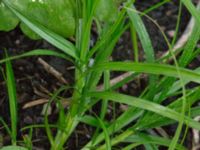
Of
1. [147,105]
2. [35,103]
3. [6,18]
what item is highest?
[6,18]

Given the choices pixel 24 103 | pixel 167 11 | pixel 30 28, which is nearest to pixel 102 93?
pixel 30 28

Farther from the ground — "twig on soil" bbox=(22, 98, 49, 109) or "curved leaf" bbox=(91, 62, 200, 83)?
"curved leaf" bbox=(91, 62, 200, 83)

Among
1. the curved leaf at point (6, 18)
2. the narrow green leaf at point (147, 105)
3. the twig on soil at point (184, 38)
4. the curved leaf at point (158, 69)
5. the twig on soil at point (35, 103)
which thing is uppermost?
the curved leaf at point (6, 18)

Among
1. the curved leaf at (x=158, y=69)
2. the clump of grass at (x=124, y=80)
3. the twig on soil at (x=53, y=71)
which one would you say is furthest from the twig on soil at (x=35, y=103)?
the curved leaf at (x=158, y=69)

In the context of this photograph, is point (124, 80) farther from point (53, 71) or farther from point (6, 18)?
point (53, 71)

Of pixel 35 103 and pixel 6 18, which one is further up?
pixel 6 18

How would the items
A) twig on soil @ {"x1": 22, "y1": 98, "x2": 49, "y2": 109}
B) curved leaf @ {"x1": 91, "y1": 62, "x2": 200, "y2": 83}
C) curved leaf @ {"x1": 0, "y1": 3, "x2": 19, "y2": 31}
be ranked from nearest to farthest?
curved leaf @ {"x1": 91, "y1": 62, "x2": 200, "y2": 83}
curved leaf @ {"x1": 0, "y1": 3, "x2": 19, "y2": 31}
twig on soil @ {"x1": 22, "y1": 98, "x2": 49, "y2": 109}

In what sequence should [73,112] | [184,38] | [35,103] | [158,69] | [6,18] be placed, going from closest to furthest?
[158,69] < [6,18] < [73,112] < [35,103] < [184,38]

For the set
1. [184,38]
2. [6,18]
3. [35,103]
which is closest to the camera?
[6,18]

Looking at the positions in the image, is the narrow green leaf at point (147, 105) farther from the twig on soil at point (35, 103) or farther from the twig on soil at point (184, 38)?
the twig on soil at point (184, 38)

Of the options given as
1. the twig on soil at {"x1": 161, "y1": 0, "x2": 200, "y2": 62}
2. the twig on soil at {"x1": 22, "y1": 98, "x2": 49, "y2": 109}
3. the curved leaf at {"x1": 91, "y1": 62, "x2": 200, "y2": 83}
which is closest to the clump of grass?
the curved leaf at {"x1": 91, "y1": 62, "x2": 200, "y2": 83}

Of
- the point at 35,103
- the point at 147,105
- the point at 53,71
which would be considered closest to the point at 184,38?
the point at 53,71

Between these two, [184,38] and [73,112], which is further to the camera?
[184,38]

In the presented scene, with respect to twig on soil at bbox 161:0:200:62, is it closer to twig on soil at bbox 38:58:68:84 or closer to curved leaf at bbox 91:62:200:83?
twig on soil at bbox 38:58:68:84
